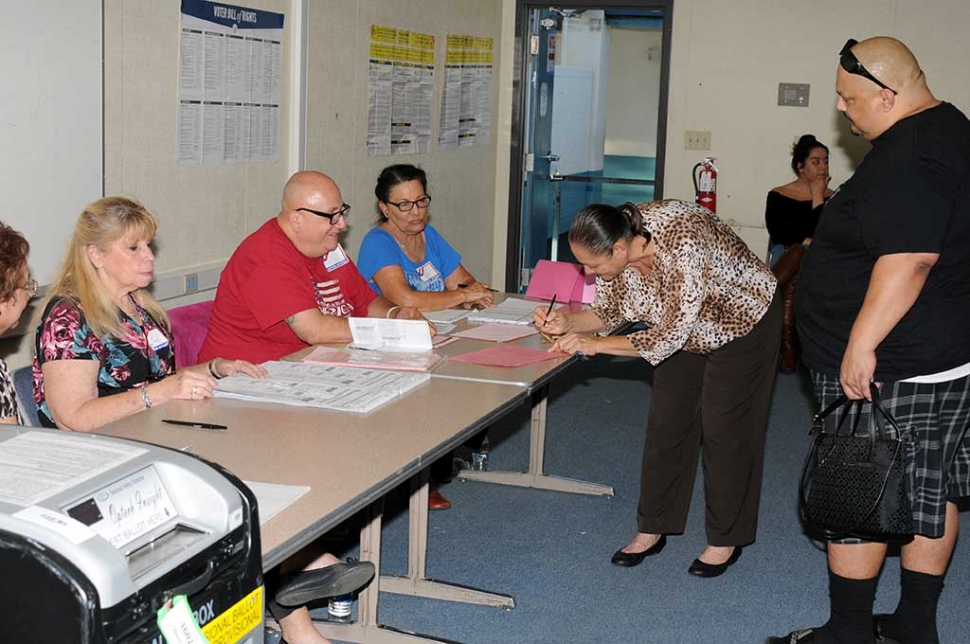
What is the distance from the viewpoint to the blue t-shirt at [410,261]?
4230mm

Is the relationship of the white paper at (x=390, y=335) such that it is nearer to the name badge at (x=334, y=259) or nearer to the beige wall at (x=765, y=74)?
the name badge at (x=334, y=259)

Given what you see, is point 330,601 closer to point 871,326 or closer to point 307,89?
point 871,326

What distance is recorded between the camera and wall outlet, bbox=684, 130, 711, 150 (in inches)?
290

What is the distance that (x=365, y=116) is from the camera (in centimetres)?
567

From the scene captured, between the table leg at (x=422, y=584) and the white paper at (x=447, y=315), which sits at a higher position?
the white paper at (x=447, y=315)

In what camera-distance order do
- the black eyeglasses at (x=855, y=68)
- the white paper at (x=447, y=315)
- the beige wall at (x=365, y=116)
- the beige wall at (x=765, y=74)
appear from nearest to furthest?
the black eyeglasses at (x=855, y=68)
the white paper at (x=447, y=315)
the beige wall at (x=365, y=116)
the beige wall at (x=765, y=74)

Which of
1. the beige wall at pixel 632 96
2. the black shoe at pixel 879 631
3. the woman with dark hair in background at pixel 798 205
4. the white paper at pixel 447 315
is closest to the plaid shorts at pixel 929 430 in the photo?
the black shoe at pixel 879 631

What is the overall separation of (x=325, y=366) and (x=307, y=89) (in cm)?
228

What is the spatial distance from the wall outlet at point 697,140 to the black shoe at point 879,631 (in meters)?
4.61

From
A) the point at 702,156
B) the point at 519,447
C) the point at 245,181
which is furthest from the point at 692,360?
the point at 702,156

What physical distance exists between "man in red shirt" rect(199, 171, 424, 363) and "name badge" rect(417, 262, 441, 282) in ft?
2.65

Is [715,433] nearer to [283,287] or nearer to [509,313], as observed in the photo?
[509,313]

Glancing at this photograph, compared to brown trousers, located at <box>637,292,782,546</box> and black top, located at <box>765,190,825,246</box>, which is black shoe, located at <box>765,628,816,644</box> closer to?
brown trousers, located at <box>637,292,782,546</box>

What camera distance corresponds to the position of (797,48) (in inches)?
280
